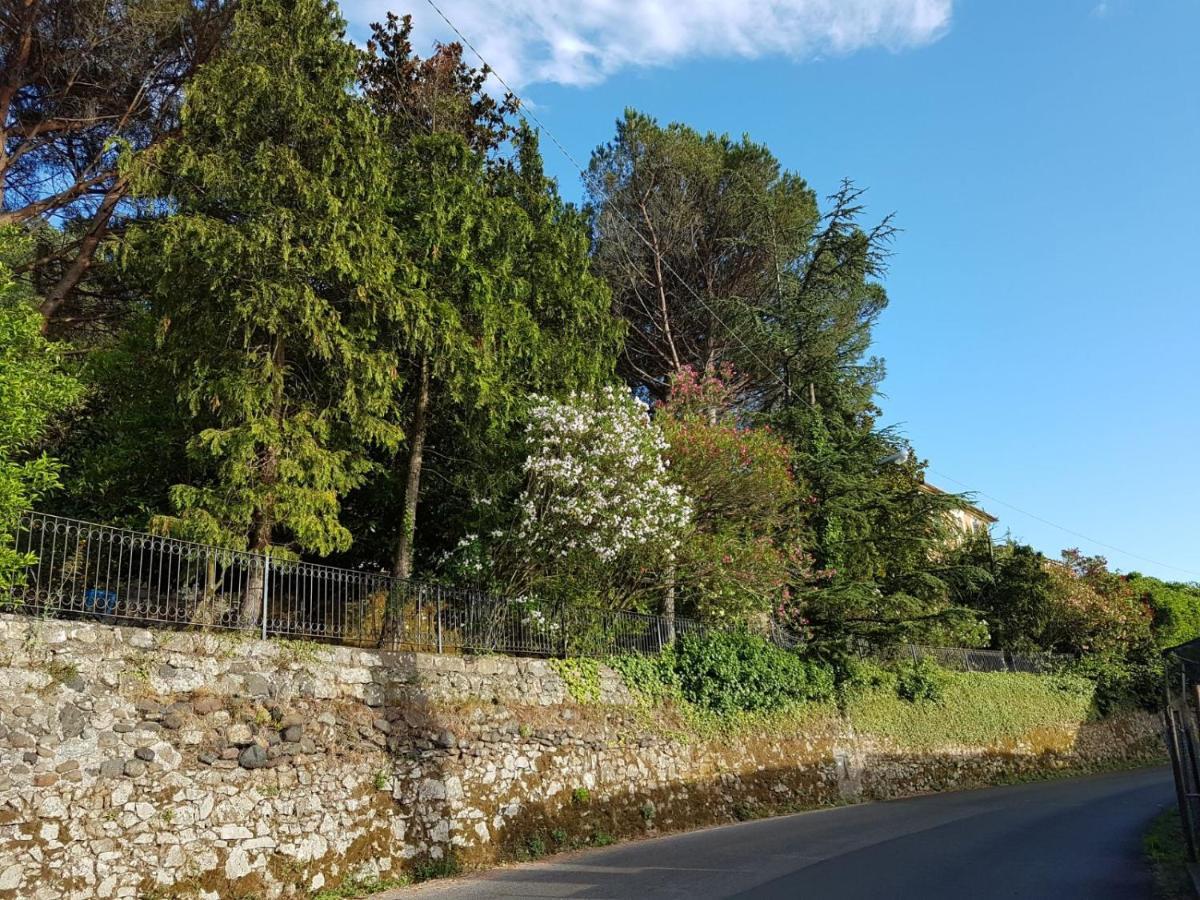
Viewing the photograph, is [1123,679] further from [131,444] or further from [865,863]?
[131,444]

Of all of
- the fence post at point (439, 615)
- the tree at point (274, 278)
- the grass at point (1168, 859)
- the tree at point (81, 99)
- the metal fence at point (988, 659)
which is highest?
the tree at point (81, 99)

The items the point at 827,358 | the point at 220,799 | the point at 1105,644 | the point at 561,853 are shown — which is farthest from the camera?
the point at 1105,644

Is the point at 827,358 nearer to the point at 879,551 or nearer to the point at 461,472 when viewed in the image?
the point at 879,551

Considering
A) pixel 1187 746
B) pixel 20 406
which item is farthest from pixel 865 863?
pixel 20 406

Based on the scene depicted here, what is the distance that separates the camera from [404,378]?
48.0 ft

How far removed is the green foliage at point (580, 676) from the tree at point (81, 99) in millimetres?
10844

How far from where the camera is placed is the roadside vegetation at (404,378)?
11.8 m

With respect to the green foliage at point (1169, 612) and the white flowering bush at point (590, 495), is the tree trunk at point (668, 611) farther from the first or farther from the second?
the green foliage at point (1169, 612)

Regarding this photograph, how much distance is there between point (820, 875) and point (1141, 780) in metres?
19.7

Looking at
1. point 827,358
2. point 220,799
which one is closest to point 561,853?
point 220,799

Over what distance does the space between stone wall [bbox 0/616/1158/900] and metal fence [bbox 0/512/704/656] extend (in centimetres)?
46

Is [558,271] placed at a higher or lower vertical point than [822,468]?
higher

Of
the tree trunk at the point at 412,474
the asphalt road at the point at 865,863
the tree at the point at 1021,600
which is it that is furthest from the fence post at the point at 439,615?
the tree at the point at 1021,600

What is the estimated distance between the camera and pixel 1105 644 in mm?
32969
